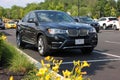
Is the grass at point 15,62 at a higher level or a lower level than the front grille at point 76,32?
lower

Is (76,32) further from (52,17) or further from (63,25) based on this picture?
(52,17)

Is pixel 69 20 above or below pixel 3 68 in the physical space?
above

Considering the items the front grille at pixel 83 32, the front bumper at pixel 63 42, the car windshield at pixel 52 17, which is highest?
the car windshield at pixel 52 17

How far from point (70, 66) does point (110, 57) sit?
7.48 feet

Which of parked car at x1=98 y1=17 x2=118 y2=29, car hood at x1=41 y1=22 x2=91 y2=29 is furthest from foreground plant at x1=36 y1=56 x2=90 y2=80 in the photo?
parked car at x1=98 y1=17 x2=118 y2=29

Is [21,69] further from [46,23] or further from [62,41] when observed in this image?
[46,23]

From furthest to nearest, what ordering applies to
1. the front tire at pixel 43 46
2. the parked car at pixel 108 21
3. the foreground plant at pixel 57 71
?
the parked car at pixel 108 21, the front tire at pixel 43 46, the foreground plant at pixel 57 71

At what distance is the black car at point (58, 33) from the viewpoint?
11227mm

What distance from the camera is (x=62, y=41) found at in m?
11.2

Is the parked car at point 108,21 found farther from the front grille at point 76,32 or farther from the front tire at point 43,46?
the front grille at point 76,32

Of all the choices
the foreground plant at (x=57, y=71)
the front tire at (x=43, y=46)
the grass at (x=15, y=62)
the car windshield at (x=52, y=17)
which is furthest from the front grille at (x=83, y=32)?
the foreground plant at (x=57, y=71)

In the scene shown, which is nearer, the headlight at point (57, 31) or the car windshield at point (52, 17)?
the headlight at point (57, 31)

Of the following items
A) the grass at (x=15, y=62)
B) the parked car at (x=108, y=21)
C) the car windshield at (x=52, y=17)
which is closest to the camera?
the grass at (x=15, y=62)

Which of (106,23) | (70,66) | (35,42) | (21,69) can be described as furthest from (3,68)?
(106,23)
